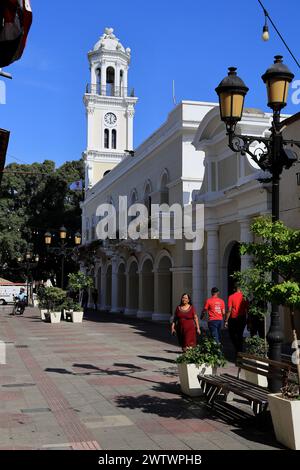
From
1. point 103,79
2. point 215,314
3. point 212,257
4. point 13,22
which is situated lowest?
point 215,314

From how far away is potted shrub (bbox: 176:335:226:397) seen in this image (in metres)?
8.90

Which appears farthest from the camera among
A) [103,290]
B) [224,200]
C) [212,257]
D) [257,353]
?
[103,290]

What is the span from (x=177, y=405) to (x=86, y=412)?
1.34 meters

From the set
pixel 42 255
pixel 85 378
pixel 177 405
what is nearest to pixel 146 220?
pixel 85 378

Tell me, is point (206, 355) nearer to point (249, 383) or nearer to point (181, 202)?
point (249, 383)

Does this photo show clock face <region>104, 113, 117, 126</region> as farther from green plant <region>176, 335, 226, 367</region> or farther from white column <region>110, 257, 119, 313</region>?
green plant <region>176, 335, 226, 367</region>

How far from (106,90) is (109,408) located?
44906 millimetres

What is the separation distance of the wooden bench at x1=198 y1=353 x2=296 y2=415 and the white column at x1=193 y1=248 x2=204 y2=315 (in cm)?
1400

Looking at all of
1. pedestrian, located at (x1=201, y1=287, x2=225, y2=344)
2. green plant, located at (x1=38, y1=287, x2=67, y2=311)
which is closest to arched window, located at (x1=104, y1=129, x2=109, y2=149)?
green plant, located at (x1=38, y1=287, x2=67, y2=311)

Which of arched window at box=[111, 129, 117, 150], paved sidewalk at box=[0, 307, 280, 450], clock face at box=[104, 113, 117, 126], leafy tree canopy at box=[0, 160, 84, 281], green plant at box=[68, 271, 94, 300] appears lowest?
paved sidewalk at box=[0, 307, 280, 450]

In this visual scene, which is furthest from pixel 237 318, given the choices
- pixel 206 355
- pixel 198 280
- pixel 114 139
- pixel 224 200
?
pixel 114 139

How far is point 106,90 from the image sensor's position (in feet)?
166

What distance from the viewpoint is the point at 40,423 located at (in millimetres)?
7406

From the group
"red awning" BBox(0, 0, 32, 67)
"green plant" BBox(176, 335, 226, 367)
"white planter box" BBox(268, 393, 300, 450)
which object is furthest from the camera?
"green plant" BBox(176, 335, 226, 367)
